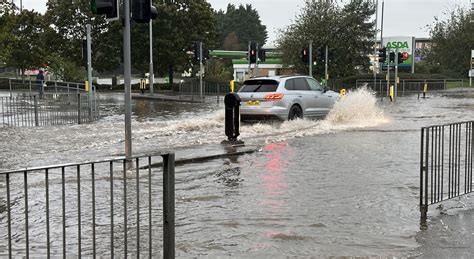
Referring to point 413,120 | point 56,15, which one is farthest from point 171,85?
point 413,120

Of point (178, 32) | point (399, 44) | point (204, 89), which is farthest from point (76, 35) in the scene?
point (399, 44)

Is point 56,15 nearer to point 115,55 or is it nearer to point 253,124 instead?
point 115,55

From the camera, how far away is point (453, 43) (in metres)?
64.5

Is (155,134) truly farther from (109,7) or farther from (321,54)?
(321,54)

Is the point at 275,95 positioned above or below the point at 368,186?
above

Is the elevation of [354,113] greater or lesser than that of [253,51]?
lesser

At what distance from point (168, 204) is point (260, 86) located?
13134mm

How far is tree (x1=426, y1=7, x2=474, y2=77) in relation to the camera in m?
63.7

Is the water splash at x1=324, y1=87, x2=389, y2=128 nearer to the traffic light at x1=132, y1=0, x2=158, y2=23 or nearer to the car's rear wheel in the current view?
the car's rear wheel

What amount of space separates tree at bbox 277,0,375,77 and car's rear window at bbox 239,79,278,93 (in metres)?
34.6

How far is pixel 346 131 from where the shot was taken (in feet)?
54.2

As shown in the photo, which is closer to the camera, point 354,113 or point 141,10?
point 141,10

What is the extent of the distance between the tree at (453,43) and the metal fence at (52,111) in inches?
2027

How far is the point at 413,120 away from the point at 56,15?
40590 millimetres
